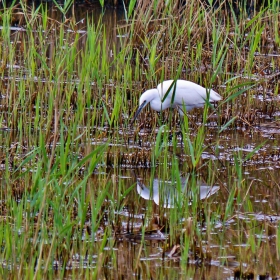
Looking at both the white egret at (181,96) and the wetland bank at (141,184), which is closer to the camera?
the wetland bank at (141,184)

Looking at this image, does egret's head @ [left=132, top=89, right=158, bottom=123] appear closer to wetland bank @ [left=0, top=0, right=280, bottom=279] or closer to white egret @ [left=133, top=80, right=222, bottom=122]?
white egret @ [left=133, top=80, right=222, bottom=122]

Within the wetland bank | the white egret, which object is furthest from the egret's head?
the wetland bank

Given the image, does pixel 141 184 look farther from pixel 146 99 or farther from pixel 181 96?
pixel 181 96

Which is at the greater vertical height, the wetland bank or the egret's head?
the egret's head

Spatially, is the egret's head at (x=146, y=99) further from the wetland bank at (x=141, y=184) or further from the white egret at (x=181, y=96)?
the wetland bank at (x=141, y=184)

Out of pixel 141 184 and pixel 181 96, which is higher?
pixel 181 96

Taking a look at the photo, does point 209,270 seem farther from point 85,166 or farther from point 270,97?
point 270,97

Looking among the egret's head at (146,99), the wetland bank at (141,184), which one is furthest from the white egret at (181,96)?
the wetland bank at (141,184)

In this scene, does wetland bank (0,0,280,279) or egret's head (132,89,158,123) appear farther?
egret's head (132,89,158,123)

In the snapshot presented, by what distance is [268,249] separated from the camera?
311 cm

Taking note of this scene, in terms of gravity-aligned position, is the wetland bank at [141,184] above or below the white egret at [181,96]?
below

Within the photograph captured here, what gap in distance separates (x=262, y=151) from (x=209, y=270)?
1.93m

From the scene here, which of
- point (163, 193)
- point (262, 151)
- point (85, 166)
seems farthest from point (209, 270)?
point (262, 151)

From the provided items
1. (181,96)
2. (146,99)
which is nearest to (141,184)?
(146,99)
